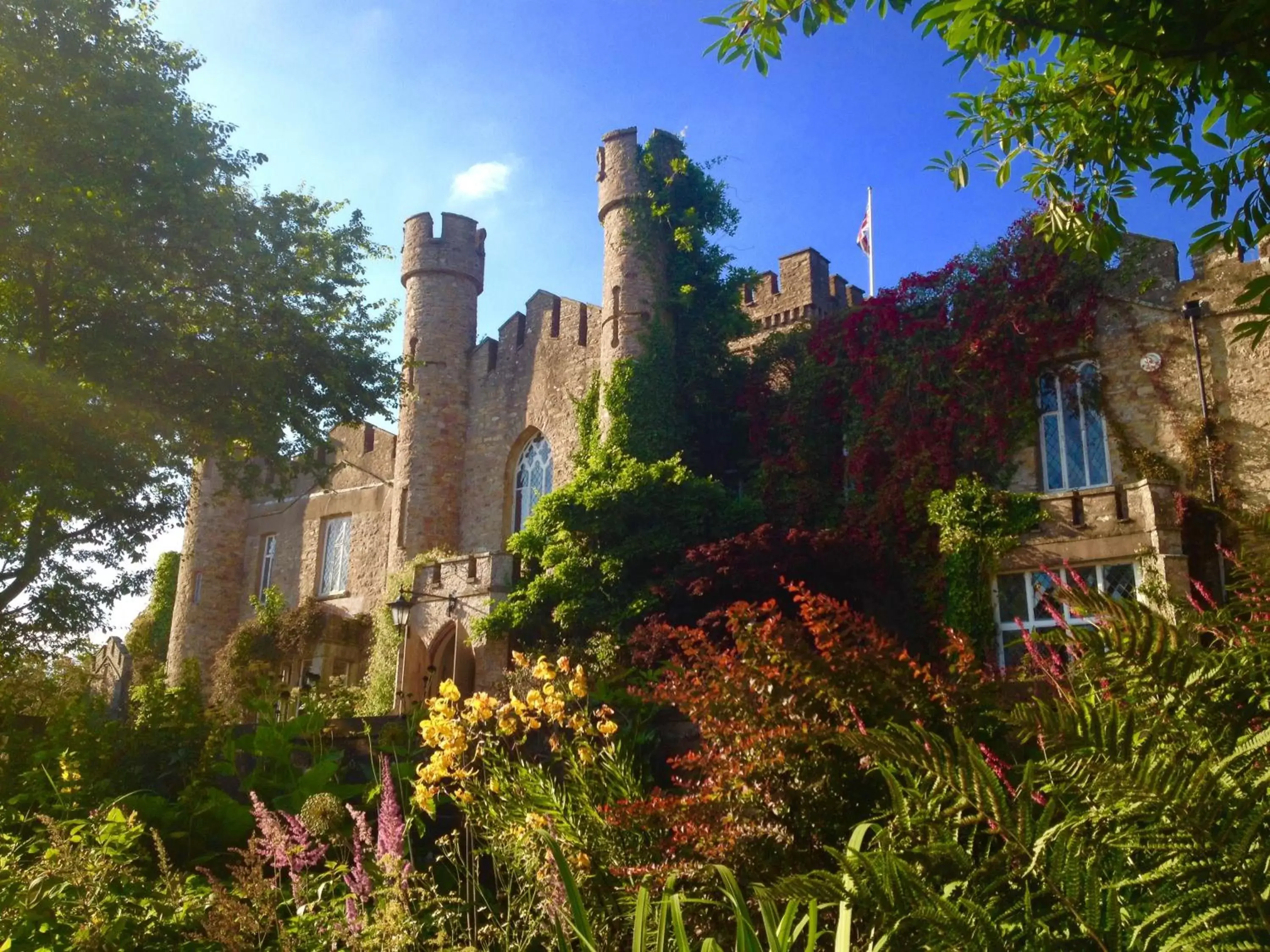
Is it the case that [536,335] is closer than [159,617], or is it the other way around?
[536,335]

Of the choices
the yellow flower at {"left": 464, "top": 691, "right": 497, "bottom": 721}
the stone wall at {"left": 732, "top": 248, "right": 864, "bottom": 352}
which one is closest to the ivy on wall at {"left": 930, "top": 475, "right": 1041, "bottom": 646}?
the stone wall at {"left": 732, "top": 248, "right": 864, "bottom": 352}

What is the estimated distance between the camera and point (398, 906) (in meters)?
3.85

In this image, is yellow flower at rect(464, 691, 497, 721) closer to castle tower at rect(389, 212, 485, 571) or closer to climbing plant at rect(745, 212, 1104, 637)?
climbing plant at rect(745, 212, 1104, 637)

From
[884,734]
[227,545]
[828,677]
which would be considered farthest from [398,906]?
[227,545]

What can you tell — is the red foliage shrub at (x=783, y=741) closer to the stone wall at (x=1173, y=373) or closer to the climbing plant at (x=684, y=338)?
the stone wall at (x=1173, y=373)

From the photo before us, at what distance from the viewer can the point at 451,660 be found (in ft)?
69.4

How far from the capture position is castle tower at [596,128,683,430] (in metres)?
20.9

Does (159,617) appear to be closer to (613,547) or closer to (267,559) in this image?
(267,559)

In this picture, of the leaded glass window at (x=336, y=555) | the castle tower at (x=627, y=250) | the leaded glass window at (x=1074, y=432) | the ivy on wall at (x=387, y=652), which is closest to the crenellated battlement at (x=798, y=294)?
the castle tower at (x=627, y=250)

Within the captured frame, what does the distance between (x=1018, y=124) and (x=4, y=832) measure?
683 cm

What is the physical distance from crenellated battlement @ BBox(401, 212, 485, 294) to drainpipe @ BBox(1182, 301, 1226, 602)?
14718mm

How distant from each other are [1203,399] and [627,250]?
9989mm

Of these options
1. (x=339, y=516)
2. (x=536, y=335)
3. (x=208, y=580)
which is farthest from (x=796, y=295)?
(x=208, y=580)

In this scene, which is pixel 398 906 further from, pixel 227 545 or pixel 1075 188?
pixel 227 545
